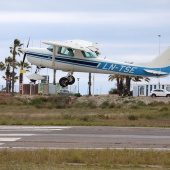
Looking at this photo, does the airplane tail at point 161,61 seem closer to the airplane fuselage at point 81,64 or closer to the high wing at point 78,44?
the airplane fuselage at point 81,64

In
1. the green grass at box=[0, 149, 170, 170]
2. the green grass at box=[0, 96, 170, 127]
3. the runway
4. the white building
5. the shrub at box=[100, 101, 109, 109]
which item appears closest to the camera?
the green grass at box=[0, 149, 170, 170]

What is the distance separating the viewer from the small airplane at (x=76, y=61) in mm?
44781

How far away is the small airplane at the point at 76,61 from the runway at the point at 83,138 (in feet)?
62.1

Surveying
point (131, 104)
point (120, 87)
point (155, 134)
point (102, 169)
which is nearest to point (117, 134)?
point (155, 134)

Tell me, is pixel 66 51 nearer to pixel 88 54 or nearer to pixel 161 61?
pixel 88 54

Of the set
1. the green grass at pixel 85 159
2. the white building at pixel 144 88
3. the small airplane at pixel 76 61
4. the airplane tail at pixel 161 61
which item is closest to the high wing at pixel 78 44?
the small airplane at pixel 76 61

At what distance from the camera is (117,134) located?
77.6 ft

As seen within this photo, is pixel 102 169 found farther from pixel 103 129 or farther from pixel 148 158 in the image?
pixel 103 129

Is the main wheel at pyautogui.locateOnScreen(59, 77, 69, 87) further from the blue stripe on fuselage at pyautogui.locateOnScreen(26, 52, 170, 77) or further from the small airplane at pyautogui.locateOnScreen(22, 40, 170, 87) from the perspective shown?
the blue stripe on fuselage at pyautogui.locateOnScreen(26, 52, 170, 77)

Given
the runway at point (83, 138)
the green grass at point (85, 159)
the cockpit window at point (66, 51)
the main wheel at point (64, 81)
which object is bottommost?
the green grass at point (85, 159)

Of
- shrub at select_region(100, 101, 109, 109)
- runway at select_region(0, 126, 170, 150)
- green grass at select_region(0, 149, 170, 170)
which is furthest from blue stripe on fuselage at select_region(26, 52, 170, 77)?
green grass at select_region(0, 149, 170, 170)

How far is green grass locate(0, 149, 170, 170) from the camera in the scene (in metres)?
14.8

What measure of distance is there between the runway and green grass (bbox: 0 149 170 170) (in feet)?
6.83

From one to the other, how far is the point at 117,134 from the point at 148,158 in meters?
7.76
